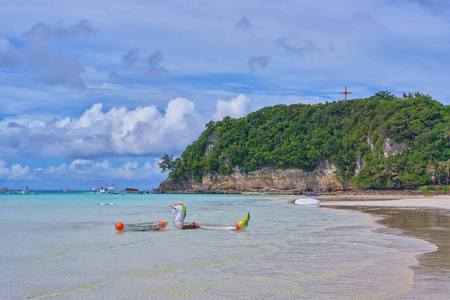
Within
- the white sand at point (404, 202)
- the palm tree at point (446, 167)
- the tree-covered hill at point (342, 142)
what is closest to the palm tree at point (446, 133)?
the tree-covered hill at point (342, 142)

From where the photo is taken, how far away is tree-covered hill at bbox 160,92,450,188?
3221 inches

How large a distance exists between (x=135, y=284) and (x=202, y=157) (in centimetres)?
12144

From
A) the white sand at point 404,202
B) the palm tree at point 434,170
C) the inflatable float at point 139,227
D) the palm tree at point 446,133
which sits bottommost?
the white sand at point 404,202

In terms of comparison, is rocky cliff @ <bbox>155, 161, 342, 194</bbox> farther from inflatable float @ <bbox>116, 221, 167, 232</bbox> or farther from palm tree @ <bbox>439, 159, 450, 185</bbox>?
inflatable float @ <bbox>116, 221, 167, 232</bbox>

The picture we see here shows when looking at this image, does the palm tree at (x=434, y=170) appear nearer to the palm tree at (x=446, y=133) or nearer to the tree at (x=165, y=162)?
the palm tree at (x=446, y=133)

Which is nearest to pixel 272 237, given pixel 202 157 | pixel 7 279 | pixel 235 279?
pixel 235 279

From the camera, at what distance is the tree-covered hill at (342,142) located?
81.8 m

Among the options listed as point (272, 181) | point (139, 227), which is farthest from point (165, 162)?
point (139, 227)

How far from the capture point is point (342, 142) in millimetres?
105312

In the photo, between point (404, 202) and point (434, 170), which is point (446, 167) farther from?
point (404, 202)

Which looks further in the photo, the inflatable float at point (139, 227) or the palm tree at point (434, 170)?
the palm tree at point (434, 170)

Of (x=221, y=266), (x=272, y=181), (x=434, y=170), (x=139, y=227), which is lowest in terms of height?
(x=139, y=227)

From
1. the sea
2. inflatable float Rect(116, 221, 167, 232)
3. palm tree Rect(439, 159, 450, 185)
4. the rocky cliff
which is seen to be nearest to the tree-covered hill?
palm tree Rect(439, 159, 450, 185)

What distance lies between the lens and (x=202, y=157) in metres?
131
